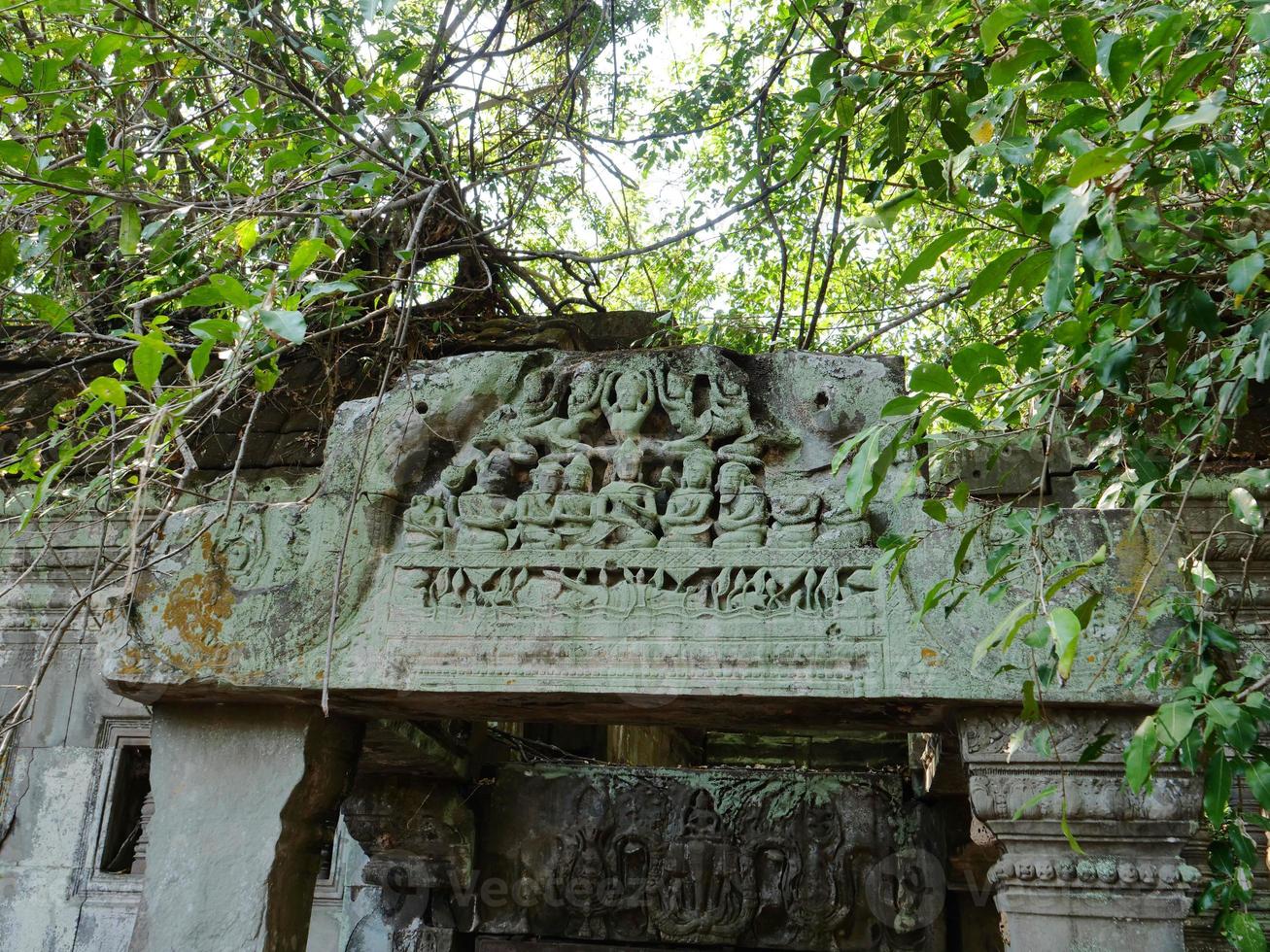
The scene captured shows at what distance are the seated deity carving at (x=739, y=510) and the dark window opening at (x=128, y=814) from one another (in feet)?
9.41

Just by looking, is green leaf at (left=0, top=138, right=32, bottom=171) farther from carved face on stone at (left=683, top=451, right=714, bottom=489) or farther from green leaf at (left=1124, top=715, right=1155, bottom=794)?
green leaf at (left=1124, top=715, right=1155, bottom=794)

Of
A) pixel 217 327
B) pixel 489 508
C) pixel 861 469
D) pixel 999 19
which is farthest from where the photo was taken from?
pixel 489 508

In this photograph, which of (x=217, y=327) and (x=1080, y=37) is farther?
(x=217, y=327)

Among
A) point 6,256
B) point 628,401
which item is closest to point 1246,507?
point 628,401

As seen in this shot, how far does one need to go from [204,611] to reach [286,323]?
3.95 ft

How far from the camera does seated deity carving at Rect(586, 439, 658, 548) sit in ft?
9.75

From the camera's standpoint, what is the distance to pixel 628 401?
10.4 feet

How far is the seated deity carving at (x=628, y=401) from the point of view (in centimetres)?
314

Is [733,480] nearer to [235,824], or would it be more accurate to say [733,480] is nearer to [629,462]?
[629,462]

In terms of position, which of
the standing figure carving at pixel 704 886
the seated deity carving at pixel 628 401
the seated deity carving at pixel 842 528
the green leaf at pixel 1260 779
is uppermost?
the seated deity carving at pixel 628 401

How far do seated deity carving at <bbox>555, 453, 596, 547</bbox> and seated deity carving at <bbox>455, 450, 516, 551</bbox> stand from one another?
0.50 ft

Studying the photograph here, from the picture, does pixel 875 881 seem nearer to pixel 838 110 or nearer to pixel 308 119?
pixel 838 110

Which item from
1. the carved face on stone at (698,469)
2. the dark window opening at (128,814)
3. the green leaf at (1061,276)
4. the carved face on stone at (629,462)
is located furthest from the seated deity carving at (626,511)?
the dark window opening at (128,814)

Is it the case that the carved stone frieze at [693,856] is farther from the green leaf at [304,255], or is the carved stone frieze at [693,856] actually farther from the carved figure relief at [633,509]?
the green leaf at [304,255]
